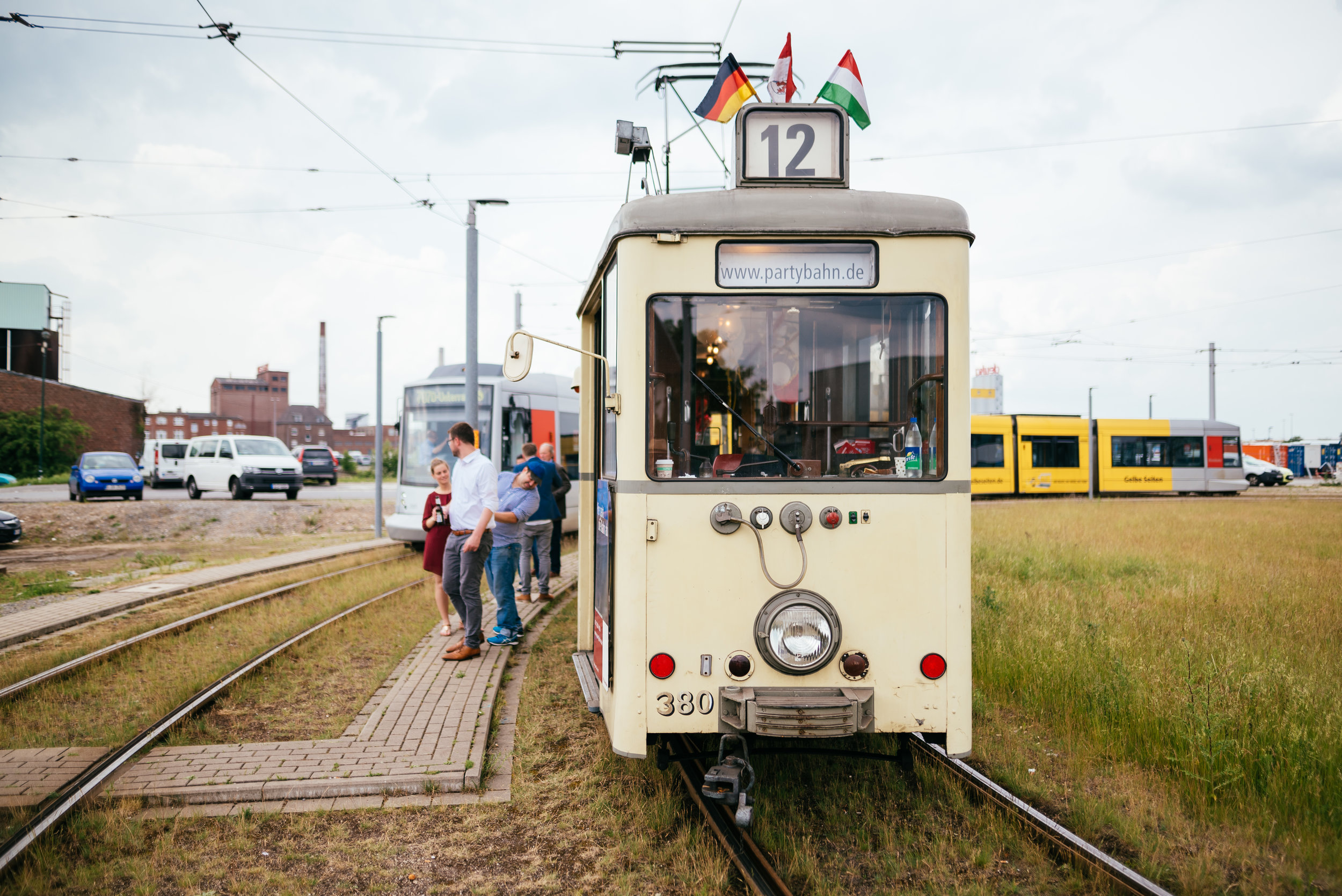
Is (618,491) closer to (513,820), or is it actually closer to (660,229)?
(660,229)

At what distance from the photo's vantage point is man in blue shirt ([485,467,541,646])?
7.85 metres

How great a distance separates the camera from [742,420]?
13.0 feet

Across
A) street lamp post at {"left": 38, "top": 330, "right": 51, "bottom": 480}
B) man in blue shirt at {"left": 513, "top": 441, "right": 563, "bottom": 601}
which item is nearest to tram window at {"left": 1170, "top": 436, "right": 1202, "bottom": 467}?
man in blue shirt at {"left": 513, "top": 441, "right": 563, "bottom": 601}

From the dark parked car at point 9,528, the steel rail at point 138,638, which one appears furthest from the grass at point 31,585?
the dark parked car at point 9,528

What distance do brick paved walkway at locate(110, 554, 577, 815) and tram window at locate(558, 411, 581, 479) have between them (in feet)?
35.2

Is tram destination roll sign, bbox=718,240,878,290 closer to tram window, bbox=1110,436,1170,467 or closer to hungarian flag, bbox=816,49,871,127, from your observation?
hungarian flag, bbox=816,49,871,127

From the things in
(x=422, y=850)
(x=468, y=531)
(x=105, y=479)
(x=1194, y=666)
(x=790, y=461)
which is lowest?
(x=422, y=850)

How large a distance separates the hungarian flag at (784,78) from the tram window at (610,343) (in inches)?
61.6

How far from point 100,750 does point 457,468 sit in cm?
303

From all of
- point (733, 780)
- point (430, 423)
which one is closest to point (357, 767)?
point (733, 780)

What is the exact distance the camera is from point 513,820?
4.31m

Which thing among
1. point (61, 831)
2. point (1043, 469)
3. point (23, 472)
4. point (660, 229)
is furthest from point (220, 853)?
point (23, 472)

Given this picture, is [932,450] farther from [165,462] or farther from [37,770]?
[165,462]

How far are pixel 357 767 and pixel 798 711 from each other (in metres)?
2.68
